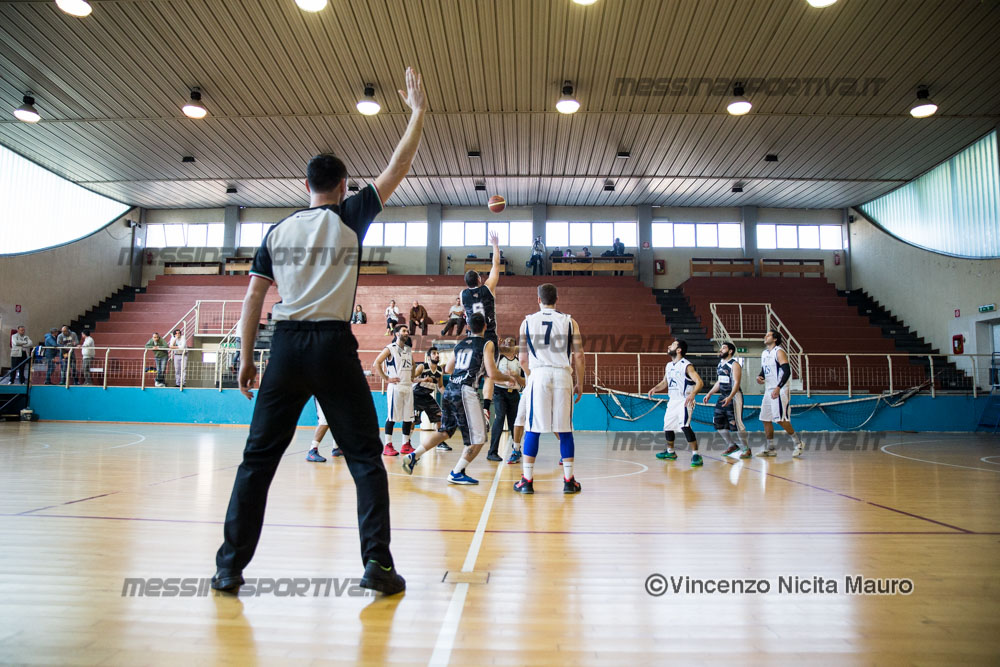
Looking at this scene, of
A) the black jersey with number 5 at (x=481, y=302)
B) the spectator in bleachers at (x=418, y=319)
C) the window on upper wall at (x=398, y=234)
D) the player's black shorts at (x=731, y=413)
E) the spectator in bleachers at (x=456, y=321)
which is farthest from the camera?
the window on upper wall at (x=398, y=234)

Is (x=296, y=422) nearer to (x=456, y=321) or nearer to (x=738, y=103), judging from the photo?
(x=738, y=103)

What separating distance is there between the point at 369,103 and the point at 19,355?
42.1ft

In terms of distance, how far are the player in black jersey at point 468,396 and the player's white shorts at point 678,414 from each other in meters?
3.37

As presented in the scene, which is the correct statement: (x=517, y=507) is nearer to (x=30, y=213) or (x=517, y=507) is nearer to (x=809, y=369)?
(x=809, y=369)

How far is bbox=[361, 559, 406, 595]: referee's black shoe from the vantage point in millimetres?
2473

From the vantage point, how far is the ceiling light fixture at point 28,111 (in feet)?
42.7

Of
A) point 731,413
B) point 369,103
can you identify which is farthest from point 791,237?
point 369,103

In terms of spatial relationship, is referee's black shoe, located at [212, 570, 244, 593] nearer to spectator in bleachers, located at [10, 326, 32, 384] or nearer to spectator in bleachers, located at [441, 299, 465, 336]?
spectator in bleachers, located at [441, 299, 465, 336]

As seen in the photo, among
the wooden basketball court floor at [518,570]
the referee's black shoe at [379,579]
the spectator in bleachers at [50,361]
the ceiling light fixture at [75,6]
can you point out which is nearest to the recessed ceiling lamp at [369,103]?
the ceiling light fixture at [75,6]

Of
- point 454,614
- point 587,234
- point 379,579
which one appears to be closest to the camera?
point 454,614

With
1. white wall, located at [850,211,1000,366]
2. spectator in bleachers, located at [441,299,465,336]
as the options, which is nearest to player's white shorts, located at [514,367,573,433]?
spectator in bleachers, located at [441,299,465,336]

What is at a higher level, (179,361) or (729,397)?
(179,361)

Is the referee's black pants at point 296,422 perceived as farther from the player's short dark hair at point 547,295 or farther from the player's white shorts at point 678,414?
the player's white shorts at point 678,414

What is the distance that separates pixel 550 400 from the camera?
5566mm
